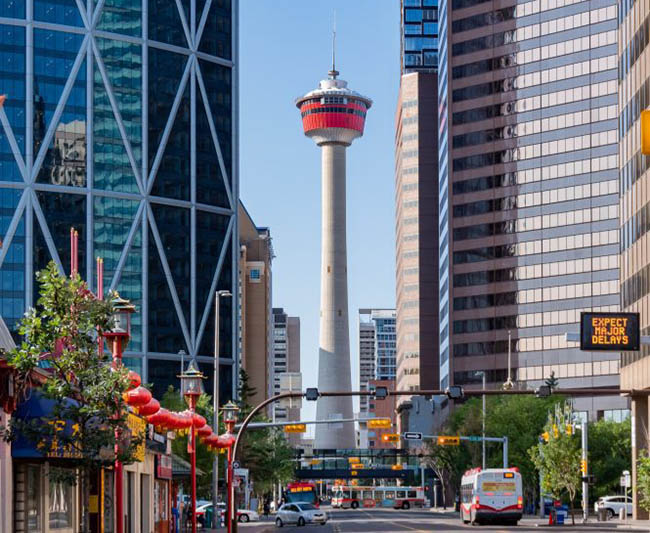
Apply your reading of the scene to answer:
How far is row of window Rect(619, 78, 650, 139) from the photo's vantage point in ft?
233

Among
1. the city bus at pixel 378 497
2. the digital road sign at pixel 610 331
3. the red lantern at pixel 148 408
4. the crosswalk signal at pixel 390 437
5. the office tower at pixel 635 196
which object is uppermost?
the office tower at pixel 635 196

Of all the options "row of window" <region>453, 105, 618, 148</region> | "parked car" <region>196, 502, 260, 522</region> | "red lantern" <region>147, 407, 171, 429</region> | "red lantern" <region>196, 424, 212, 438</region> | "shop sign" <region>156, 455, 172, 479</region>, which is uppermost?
"row of window" <region>453, 105, 618, 148</region>

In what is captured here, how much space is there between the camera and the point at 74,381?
28.8 metres

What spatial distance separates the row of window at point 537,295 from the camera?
166125 millimetres

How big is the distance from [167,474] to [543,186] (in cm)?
12587

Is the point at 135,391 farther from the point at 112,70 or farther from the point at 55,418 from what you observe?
the point at 112,70

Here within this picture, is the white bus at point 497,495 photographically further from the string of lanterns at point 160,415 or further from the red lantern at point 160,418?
the red lantern at point 160,418

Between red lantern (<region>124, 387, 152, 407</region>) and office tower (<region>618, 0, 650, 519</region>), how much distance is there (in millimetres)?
43739

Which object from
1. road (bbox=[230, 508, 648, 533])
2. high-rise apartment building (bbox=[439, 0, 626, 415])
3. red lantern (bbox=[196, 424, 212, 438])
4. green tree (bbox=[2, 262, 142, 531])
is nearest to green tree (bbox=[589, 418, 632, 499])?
high-rise apartment building (bbox=[439, 0, 626, 415])

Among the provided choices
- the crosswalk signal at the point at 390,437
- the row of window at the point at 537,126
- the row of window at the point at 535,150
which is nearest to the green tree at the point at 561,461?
the crosswalk signal at the point at 390,437

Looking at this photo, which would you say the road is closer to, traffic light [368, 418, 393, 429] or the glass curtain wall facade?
traffic light [368, 418, 393, 429]

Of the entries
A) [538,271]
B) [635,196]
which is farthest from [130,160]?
[635,196]

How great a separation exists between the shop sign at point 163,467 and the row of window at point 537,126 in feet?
393

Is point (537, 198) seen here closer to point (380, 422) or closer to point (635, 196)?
point (380, 422)
